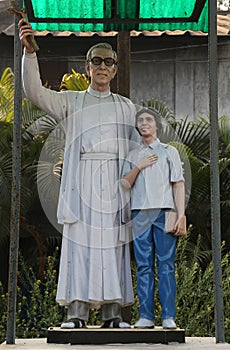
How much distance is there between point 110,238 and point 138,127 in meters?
0.94

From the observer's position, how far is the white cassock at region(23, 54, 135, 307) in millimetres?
8375

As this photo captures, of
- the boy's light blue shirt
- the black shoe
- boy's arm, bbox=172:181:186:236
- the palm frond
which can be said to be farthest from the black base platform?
the palm frond

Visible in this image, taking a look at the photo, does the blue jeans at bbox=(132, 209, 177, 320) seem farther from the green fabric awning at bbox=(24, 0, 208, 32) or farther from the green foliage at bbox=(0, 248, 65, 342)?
the green foliage at bbox=(0, 248, 65, 342)

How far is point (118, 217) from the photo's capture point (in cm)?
859

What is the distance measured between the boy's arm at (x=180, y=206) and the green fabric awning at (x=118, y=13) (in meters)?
1.86

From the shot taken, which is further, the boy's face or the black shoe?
the boy's face

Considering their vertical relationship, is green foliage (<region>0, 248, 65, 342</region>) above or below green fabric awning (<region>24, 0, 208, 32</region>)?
below

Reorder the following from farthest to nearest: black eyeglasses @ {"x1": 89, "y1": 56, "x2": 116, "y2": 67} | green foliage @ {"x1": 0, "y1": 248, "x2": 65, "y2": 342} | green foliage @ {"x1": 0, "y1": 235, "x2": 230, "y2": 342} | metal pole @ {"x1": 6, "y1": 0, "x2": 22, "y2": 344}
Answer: green foliage @ {"x1": 0, "y1": 248, "x2": 65, "y2": 342} → green foliage @ {"x1": 0, "y1": 235, "x2": 230, "y2": 342} → black eyeglasses @ {"x1": 89, "y1": 56, "x2": 116, "y2": 67} → metal pole @ {"x1": 6, "y1": 0, "x2": 22, "y2": 344}

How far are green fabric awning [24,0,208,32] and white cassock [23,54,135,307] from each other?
3.56 ft

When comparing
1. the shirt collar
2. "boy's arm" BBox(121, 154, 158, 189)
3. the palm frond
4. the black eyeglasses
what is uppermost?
the palm frond

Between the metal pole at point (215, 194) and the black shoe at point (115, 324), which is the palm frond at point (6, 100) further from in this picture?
the black shoe at point (115, 324)

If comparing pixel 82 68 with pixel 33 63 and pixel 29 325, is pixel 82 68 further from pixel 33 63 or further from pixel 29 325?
pixel 33 63

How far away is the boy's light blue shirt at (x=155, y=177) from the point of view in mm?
8438

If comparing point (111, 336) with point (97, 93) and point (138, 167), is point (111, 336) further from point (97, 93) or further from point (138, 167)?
point (97, 93)
